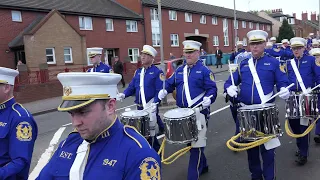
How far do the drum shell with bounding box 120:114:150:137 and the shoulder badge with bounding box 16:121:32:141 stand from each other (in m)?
2.21

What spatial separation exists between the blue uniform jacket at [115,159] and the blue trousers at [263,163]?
285 centimetres

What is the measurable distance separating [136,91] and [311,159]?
3.45 meters

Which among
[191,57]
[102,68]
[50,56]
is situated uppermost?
[50,56]

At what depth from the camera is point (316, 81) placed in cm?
627

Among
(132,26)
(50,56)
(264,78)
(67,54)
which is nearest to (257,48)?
(264,78)

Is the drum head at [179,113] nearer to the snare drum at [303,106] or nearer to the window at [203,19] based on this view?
the snare drum at [303,106]

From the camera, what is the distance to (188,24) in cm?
4216

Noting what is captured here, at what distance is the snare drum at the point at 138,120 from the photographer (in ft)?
17.3

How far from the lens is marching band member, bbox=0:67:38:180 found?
116 inches

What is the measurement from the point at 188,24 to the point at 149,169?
136ft

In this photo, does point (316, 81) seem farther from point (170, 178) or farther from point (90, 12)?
point (90, 12)

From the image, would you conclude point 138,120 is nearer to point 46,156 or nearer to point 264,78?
point 264,78

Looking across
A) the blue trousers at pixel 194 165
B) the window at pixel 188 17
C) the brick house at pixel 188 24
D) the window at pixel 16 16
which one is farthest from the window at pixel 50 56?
the blue trousers at pixel 194 165

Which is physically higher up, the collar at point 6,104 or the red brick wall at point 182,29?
the red brick wall at point 182,29
